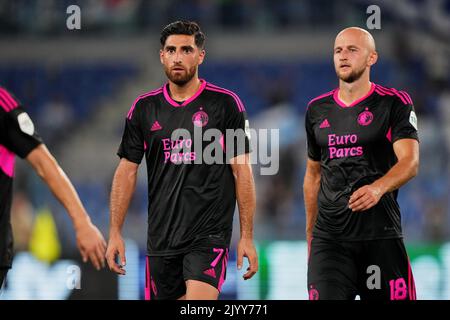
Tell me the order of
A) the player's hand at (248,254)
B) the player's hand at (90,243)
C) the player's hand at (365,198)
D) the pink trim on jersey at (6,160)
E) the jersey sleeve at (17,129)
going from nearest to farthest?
the player's hand at (90,243), the jersey sleeve at (17,129), the pink trim on jersey at (6,160), the player's hand at (365,198), the player's hand at (248,254)

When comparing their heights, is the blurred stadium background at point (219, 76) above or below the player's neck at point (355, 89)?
above

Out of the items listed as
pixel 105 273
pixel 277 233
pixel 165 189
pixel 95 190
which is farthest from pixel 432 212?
pixel 165 189

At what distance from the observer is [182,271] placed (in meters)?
6.76

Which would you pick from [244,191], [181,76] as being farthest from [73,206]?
[181,76]

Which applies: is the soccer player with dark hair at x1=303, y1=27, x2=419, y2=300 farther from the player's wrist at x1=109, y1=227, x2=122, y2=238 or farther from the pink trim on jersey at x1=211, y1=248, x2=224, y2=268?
the player's wrist at x1=109, y1=227, x2=122, y2=238

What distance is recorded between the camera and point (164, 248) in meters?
6.77

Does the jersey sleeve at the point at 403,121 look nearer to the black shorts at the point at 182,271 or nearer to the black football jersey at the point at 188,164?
the black football jersey at the point at 188,164

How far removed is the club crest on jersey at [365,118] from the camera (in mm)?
6848

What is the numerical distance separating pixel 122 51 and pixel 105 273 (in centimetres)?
978

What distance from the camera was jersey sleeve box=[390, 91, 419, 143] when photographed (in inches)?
264

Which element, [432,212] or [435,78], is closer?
[432,212]

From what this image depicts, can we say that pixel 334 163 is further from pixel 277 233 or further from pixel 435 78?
pixel 435 78

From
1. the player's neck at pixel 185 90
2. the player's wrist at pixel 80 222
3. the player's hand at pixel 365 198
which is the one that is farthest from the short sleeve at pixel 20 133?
the player's hand at pixel 365 198

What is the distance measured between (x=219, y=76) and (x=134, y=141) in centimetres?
1298
